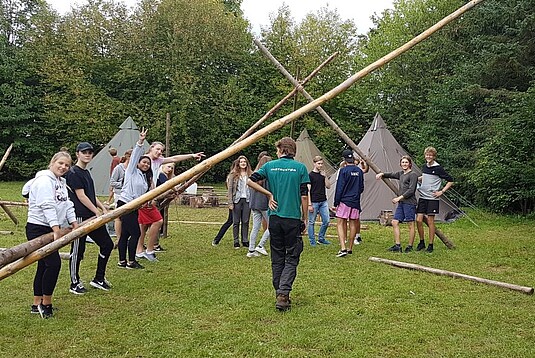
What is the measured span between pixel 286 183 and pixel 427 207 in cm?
408

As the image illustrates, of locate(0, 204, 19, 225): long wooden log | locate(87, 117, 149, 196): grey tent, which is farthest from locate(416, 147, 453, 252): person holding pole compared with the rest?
locate(87, 117, 149, 196): grey tent

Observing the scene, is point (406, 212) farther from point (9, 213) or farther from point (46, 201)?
point (9, 213)

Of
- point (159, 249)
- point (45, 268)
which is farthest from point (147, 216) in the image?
point (45, 268)

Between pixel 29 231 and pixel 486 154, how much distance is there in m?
12.7

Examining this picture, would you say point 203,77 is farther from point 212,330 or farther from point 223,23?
point 212,330

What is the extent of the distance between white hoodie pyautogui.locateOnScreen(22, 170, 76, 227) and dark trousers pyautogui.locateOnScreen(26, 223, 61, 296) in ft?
0.21

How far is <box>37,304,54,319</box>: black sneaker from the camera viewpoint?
520 cm

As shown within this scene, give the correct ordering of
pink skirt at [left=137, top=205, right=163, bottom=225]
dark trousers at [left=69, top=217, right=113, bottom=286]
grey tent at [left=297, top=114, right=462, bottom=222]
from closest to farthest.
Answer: dark trousers at [left=69, top=217, right=113, bottom=286] → pink skirt at [left=137, top=205, right=163, bottom=225] → grey tent at [left=297, top=114, right=462, bottom=222]

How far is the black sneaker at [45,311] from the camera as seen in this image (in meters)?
5.20

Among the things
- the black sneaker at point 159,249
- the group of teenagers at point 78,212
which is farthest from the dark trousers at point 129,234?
the black sneaker at point 159,249

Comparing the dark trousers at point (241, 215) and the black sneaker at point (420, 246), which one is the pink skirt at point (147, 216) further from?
the black sneaker at point (420, 246)

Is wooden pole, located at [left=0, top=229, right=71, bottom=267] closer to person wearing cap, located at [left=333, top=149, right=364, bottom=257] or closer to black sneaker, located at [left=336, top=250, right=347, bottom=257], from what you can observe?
black sneaker, located at [left=336, top=250, right=347, bottom=257]

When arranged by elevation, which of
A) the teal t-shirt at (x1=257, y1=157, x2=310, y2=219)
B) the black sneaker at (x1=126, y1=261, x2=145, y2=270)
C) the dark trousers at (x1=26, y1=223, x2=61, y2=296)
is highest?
the teal t-shirt at (x1=257, y1=157, x2=310, y2=219)

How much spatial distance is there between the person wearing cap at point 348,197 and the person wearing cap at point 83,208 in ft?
12.9
